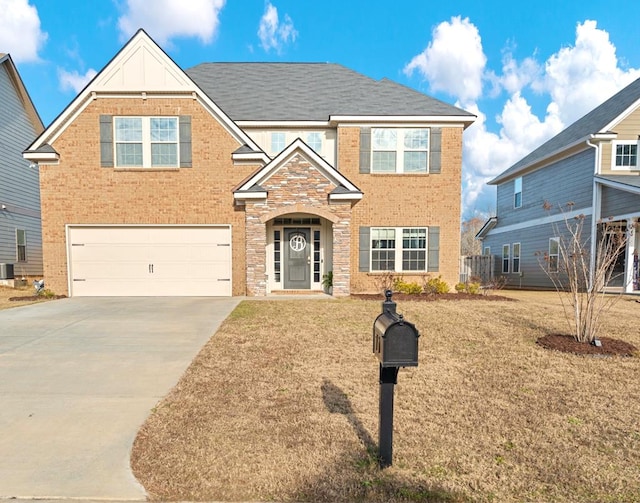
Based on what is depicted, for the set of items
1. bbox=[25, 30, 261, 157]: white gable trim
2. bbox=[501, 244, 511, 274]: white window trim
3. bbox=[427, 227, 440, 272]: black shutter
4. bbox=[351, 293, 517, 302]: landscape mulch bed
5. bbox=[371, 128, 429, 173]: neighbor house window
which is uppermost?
bbox=[25, 30, 261, 157]: white gable trim

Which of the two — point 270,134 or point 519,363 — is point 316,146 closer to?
point 270,134

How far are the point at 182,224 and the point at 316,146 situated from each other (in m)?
5.49

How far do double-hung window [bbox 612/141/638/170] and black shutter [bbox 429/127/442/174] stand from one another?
8.42 metres

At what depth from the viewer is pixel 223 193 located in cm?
1095

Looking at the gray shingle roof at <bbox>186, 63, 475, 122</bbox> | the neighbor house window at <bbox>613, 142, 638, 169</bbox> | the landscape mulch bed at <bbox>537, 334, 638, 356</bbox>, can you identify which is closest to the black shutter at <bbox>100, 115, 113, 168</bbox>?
the gray shingle roof at <bbox>186, 63, 475, 122</bbox>

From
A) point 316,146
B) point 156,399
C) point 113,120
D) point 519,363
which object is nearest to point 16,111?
point 113,120

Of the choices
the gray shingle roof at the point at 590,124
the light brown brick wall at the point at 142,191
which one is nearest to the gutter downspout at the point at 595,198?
the gray shingle roof at the point at 590,124

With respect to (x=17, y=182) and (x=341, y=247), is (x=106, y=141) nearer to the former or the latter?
(x=341, y=247)

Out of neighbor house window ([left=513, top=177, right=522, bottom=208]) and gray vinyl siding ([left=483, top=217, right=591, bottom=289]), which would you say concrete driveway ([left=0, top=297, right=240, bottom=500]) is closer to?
gray vinyl siding ([left=483, top=217, right=591, bottom=289])

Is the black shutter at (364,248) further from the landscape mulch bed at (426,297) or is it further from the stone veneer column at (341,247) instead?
the stone veneer column at (341,247)

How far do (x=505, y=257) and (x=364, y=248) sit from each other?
12.3m

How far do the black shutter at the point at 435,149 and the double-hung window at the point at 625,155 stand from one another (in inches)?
332

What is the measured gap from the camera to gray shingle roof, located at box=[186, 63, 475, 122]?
39.8ft

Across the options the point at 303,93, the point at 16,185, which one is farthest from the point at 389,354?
the point at 16,185
